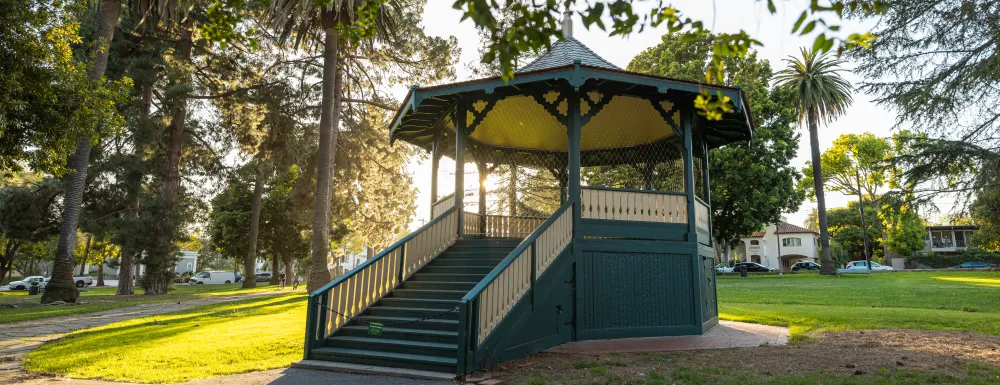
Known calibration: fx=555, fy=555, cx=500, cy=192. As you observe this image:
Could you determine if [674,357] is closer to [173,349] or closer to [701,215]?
[701,215]

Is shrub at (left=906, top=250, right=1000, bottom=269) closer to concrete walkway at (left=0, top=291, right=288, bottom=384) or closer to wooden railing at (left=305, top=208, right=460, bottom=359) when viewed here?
wooden railing at (left=305, top=208, right=460, bottom=359)

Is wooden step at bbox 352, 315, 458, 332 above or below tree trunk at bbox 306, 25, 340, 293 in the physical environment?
below

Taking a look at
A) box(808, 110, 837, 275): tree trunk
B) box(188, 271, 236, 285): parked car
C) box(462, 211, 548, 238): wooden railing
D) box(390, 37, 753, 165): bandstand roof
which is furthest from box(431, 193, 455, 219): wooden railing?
box(188, 271, 236, 285): parked car

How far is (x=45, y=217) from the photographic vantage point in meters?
29.2

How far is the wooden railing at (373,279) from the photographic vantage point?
8.38m

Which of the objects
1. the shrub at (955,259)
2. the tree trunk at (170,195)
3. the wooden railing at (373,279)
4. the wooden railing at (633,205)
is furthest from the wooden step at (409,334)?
the shrub at (955,259)

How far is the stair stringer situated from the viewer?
7.52 meters

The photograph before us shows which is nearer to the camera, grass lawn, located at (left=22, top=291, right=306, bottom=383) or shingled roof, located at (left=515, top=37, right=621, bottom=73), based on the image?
grass lawn, located at (left=22, top=291, right=306, bottom=383)

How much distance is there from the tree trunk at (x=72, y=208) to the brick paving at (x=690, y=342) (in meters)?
19.0

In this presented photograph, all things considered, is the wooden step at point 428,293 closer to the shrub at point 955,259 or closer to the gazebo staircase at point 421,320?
the gazebo staircase at point 421,320

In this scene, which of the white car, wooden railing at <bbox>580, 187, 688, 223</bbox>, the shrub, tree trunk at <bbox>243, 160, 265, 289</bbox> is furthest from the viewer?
the shrub

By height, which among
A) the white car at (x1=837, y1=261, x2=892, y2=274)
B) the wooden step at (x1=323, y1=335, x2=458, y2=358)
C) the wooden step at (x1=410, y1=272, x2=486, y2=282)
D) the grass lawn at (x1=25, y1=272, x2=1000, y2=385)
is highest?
the white car at (x1=837, y1=261, x2=892, y2=274)

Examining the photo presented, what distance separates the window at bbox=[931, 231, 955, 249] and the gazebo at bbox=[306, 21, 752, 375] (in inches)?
3204

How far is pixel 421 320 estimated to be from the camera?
778 cm
